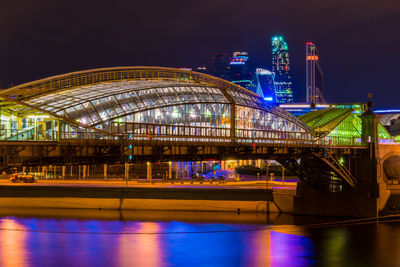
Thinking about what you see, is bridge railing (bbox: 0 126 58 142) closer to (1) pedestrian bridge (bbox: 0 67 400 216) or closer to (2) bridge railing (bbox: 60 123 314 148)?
(1) pedestrian bridge (bbox: 0 67 400 216)

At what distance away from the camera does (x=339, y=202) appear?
62906mm

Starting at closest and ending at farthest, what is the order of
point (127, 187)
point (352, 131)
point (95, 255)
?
point (95, 255) < point (127, 187) < point (352, 131)

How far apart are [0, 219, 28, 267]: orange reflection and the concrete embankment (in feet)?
31.4

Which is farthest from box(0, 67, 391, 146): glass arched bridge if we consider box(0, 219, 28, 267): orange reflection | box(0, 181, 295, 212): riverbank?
box(0, 219, 28, 267): orange reflection

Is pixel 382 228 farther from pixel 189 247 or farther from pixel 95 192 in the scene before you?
pixel 95 192

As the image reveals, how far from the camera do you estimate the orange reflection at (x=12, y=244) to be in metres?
39.7

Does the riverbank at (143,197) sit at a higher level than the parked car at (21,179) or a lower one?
lower

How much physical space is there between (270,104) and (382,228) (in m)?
27.6

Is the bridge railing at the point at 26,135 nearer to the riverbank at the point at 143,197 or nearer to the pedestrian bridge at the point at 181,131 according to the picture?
the pedestrian bridge at the point at 181,131

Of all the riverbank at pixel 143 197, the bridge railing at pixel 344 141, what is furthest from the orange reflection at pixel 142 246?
the bridge railing at pixel 344 141

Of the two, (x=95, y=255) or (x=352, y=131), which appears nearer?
(x=95, y=255)

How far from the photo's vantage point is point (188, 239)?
4981 cm

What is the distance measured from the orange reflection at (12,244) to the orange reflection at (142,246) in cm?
677

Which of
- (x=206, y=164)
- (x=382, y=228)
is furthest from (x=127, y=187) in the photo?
(x=206, y=164)
